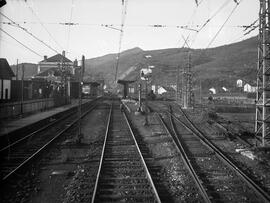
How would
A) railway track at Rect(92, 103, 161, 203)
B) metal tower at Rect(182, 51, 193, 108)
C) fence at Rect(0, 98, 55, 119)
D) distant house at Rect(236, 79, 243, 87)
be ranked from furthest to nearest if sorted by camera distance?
distant house at Rect(236, 79, 243, 87), metal tower at Rect(182, 51, 193, 108), fence at Rect(0, 98, 55, 119), railway track at Rect(92, 103, 161, 203)

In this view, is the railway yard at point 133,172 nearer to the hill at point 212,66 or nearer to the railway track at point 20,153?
the railway track at point 20,153

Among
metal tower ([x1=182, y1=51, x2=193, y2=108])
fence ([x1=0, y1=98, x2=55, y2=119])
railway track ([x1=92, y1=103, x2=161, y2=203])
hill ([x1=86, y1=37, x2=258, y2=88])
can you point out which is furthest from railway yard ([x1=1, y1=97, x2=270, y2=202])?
hill ([x1=86, y1=37, x2=258, y2=88])

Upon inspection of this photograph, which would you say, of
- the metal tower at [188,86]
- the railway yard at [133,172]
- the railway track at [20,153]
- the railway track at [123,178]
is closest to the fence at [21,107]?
the railway track at [20,153]

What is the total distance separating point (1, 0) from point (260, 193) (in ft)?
29.7

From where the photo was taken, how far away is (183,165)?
1053 centimetres

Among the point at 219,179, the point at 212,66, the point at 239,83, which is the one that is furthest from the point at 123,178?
the point at 212,66

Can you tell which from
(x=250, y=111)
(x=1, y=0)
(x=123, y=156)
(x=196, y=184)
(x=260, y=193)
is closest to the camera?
(x=260, y=193)

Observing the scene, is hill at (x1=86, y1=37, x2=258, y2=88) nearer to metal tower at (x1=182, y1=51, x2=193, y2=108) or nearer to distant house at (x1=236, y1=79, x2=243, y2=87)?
distant house at (x1=236, y1=79, x2=243, y2=87)

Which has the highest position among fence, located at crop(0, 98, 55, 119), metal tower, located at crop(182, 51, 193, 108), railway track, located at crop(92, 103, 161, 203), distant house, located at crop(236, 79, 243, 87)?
distant house, located at crop(236, 79, 243, 87)

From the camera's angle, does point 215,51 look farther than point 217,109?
Yes

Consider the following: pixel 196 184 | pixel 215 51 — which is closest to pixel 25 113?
pixel 196 184

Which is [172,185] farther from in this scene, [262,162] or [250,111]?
[250,111]

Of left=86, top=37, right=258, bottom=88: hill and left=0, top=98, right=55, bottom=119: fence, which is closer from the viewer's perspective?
left=0, top=98, right=55, bottom=119: fence

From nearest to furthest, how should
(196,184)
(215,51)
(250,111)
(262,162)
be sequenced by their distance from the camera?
(196,184) → (262,162) → (250,111) → (215,51)
